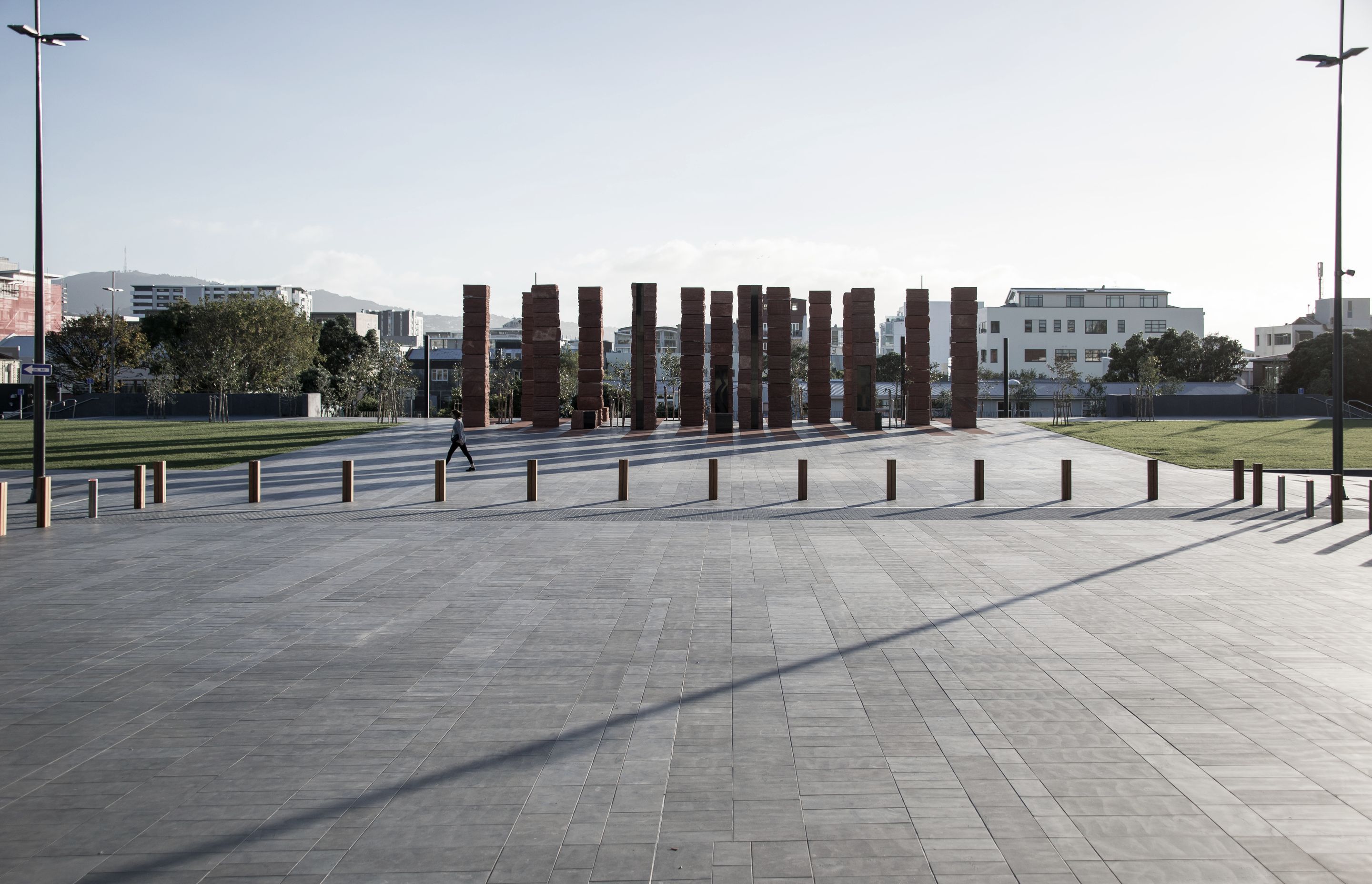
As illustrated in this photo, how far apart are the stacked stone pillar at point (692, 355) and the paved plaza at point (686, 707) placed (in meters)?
26.4

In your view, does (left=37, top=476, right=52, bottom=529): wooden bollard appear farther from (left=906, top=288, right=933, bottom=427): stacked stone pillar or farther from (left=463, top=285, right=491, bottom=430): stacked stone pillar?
(left=906, top=288, right=933, bottom=427): stacked stone pillar

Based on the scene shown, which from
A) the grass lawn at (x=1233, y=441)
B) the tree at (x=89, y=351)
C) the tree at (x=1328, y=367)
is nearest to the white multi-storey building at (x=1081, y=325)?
the tree at (x=1328, y=367)

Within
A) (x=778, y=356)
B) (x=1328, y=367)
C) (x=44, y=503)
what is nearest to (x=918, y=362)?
(x=778, y=356)

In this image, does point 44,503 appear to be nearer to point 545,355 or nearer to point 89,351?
point 545,355

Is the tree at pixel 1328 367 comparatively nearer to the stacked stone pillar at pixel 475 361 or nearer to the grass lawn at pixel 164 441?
the stacked stone pillar at pixel 475 361

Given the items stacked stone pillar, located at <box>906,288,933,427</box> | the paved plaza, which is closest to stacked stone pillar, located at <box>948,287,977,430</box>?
stacked stone pillar, located at <box>906,288,933,427</box>

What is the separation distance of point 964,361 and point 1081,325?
58446 mm

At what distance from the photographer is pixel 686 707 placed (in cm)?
648

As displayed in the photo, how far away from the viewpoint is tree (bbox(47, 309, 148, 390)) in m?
68.1

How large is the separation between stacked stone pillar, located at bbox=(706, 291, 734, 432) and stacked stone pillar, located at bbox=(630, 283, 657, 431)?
2.43m

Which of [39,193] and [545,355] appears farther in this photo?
[545,355]

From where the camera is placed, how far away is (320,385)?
206 feet

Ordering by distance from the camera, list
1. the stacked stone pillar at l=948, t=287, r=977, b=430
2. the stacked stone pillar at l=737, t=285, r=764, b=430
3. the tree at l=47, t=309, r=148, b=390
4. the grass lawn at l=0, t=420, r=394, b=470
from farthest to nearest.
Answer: the tree at l=47, t=309, r=148, b=390
the stacked stone pillar at l=948, t=287, r=977, b=430
the stacked stone pillar at l=737, t=285, r=764, b=430
the grass lawn at l=0, t=420, r=394, b=470

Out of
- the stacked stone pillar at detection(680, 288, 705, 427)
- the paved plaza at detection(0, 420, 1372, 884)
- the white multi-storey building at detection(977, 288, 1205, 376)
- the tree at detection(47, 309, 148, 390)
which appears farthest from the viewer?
Answer: the white multi-storey building at detection(977, 288, 1205, 376)
